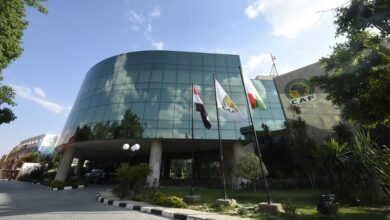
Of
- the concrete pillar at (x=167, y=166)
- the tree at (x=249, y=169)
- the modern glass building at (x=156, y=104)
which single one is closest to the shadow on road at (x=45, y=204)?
the modern glass building at (x=156, y=104)

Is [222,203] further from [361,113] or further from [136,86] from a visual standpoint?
[136,86]

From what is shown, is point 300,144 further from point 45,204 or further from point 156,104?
point 45,204

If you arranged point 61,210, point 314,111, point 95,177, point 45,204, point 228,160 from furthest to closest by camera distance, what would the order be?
point 95,177
point 314,111
point 228,160
point 45,204
point 61,210

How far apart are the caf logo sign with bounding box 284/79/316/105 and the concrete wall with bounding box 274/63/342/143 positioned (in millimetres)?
471

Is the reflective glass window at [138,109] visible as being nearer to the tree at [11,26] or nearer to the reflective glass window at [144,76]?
the reflective glass window at [144,76]

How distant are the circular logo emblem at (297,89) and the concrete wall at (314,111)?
49cm

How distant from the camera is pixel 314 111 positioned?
29500 mm

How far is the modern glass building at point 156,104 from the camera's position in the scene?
80.8 feet

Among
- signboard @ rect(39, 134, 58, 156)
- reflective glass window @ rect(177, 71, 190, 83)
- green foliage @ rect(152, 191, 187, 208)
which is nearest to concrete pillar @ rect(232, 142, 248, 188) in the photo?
reflective glass window @ rect(177, 71, 190, 83)

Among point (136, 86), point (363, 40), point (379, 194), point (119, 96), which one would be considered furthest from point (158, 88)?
point (379, 194)

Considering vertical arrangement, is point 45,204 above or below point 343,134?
below

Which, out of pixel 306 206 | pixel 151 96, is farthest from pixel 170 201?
pixel 151 96

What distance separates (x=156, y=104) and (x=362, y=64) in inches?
772

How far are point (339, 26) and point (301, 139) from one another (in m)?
14.8
